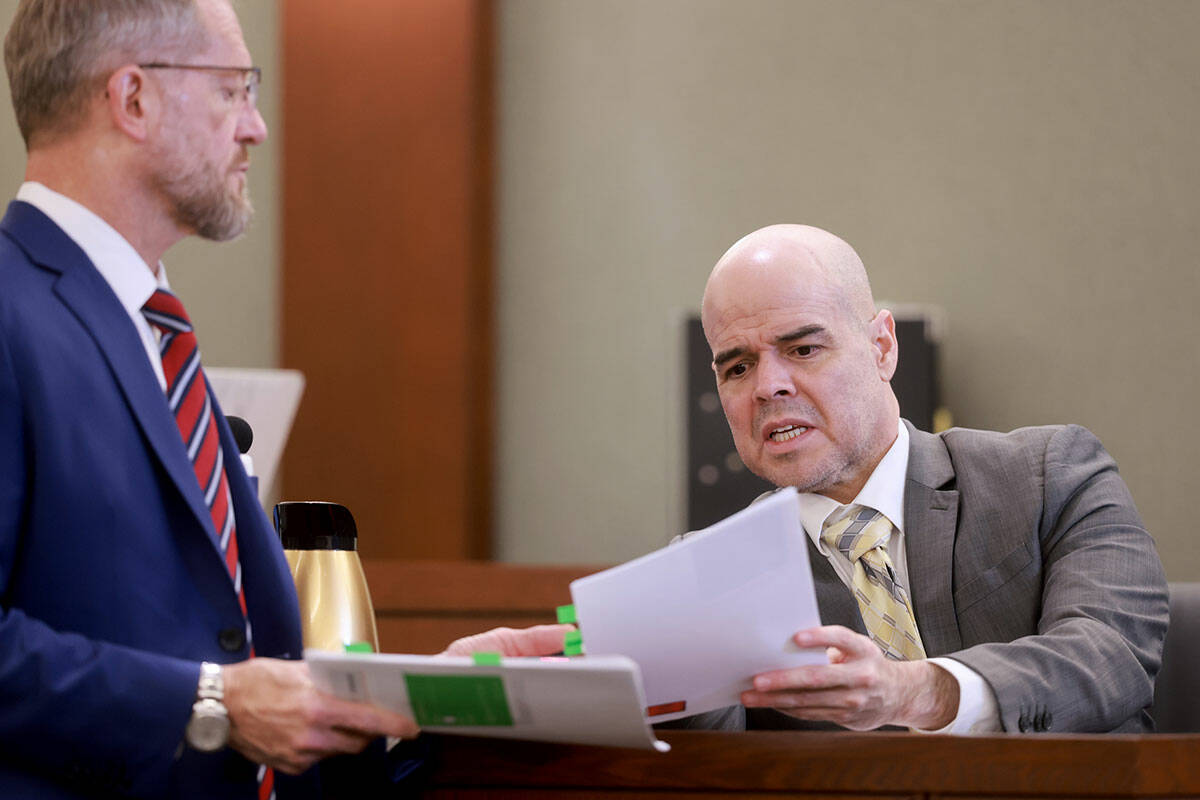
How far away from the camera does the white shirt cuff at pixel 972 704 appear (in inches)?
56.1

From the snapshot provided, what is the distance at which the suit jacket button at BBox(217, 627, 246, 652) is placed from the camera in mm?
1271

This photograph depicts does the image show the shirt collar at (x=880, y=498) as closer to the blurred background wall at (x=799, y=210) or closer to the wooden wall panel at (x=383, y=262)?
the blurred background wall at (x=799, y=210)

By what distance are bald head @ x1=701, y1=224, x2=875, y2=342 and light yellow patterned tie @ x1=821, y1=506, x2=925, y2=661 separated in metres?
0.34

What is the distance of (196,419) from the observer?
4.47ft

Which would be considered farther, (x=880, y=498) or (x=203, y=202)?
(x=880, y=498)

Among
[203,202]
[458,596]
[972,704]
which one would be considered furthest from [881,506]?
[458,596]

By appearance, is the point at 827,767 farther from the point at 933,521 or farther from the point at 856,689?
the point at 933,521

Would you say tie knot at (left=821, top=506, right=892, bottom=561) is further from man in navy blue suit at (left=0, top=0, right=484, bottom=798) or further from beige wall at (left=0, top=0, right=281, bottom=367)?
beige wall at (left=0, top=0, right=281, bottom=367)

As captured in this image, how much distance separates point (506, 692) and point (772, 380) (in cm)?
93

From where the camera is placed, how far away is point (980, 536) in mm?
1833

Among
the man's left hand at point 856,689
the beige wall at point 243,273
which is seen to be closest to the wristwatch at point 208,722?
the man's left hand at point 856,689

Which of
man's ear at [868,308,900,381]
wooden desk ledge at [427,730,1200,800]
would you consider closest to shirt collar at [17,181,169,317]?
wooden desk ledge at [427,730,1200,800]

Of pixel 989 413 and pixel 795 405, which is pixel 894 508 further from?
pixel 989 413

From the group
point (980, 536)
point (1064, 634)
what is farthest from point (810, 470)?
point (1064, 634)
